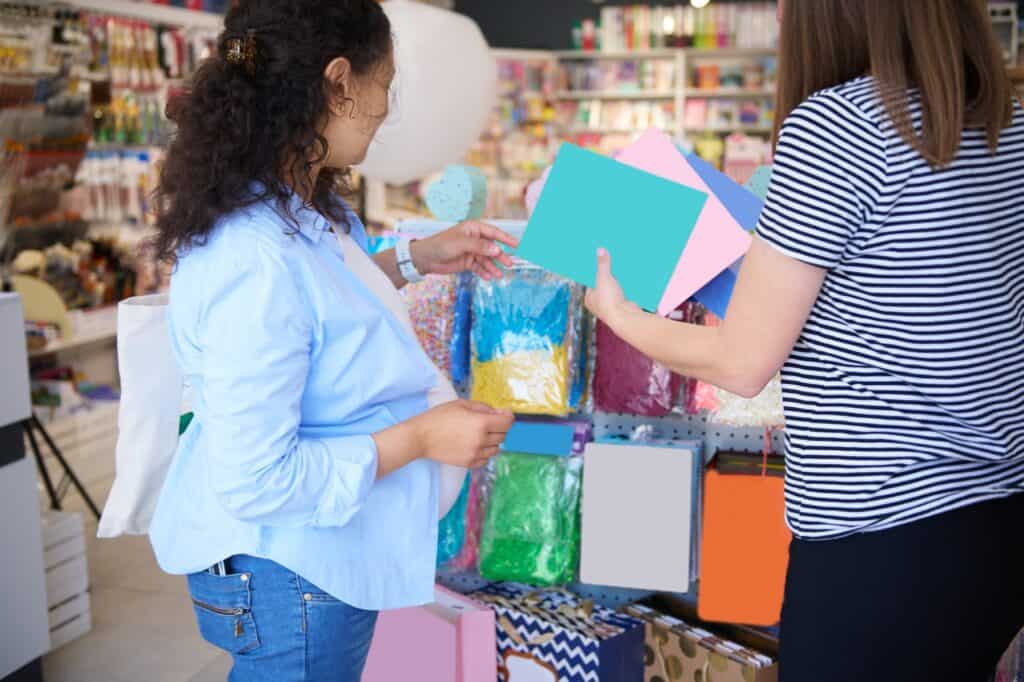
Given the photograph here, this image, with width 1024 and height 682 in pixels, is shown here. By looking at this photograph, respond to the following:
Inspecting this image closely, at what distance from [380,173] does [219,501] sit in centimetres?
260

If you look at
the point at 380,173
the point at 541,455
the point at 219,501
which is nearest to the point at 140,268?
the point at 380,173

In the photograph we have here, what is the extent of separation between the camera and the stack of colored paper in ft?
4.69

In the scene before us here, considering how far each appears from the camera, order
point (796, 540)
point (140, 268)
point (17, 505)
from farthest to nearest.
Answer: point (140, 268) → point (17, 505) → point (796, 540)

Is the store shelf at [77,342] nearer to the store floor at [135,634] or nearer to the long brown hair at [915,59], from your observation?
the store floor at [135,634]

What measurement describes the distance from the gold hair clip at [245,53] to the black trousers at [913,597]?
88 centimetres

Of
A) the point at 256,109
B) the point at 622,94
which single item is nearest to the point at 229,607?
the point at 256,109

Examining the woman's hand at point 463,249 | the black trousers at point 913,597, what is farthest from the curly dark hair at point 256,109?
the black trousers at point 913,597

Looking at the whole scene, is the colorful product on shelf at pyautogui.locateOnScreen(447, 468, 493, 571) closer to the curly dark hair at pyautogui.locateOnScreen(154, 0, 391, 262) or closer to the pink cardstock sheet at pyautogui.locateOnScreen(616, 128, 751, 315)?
the pink cardstock sheet at pyautogui.locateOnScreen(616, 128, 751, 315)

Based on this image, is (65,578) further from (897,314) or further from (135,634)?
(897,314)

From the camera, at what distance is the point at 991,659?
1185 millimetres

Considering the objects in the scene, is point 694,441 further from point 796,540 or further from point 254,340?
point 254,340

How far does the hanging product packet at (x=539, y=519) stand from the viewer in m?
2.16

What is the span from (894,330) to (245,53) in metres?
0.83

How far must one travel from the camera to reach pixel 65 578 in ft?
10.2
